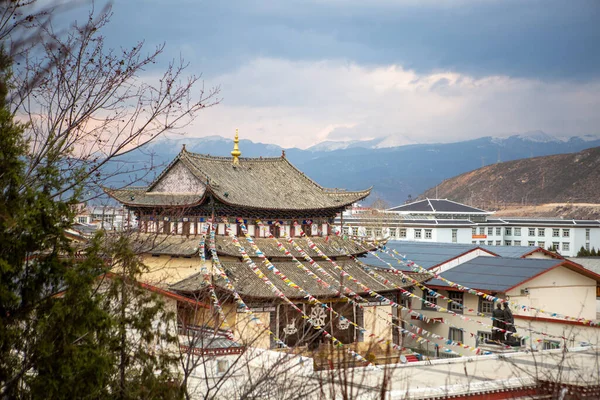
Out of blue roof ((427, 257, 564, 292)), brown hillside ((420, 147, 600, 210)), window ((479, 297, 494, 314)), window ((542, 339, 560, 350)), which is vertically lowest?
window ((542, 339, 560, 350))

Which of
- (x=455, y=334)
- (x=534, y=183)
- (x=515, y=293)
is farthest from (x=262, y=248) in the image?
(x=534, y=183)

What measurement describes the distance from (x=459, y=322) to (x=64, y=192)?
27515mm

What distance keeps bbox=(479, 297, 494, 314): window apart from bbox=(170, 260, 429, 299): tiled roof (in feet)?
12.9

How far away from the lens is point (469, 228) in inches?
3250

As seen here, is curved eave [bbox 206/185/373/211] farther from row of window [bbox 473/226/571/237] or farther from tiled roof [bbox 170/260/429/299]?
row of window [bbox 473/226/571/237]

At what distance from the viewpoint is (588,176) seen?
146 metres

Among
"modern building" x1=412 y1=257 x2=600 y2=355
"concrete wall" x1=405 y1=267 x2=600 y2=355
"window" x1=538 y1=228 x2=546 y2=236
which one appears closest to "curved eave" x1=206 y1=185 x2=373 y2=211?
"modern building" x1=412 y1=257 x2=600 y2=355

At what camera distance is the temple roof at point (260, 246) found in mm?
30688

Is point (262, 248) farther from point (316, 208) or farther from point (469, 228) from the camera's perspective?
point (469, 228)

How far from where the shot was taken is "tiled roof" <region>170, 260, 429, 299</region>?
2897 cm

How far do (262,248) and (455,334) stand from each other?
11336 mm

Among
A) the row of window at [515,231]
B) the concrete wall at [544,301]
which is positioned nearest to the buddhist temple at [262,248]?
the concrete wall at [544,301]

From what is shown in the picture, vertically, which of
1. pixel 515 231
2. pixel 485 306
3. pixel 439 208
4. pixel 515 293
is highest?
pixel 439 208

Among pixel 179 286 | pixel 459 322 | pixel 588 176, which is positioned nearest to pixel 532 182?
pixel 588 176
